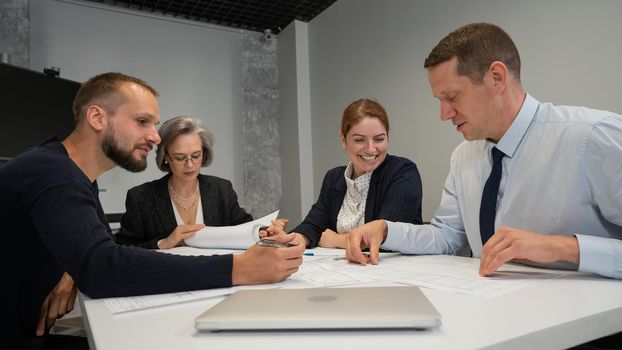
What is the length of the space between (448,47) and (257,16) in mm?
3647

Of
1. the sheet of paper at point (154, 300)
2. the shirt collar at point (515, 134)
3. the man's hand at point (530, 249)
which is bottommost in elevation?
the sheet of paper at point (154, 300)

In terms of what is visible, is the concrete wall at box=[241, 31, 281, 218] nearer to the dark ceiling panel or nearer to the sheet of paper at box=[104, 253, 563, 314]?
the dark ceiling panel

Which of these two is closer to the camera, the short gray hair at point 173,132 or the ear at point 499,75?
the ear at point 499,75

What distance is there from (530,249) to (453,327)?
0.44m

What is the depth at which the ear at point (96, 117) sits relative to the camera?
1.36m

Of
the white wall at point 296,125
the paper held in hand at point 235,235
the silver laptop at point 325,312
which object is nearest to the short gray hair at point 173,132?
the paper held in hand at point 235,235

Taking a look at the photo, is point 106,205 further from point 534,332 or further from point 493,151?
point 534,332

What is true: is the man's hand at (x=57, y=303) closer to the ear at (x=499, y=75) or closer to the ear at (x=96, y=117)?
the ear at (x=96, y=117)

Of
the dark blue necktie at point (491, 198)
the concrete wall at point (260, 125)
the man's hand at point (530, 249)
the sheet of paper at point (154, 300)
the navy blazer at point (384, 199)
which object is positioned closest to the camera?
the sheet of paper at point (154, 300)

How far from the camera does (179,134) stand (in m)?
2.34

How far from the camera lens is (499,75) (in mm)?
1233

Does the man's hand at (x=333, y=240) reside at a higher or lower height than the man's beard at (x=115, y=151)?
lower

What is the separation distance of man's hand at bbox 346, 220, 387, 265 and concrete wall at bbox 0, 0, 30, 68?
349cm

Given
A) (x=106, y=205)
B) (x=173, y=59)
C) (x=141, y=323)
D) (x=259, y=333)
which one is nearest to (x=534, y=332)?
(x=259, y=333)
